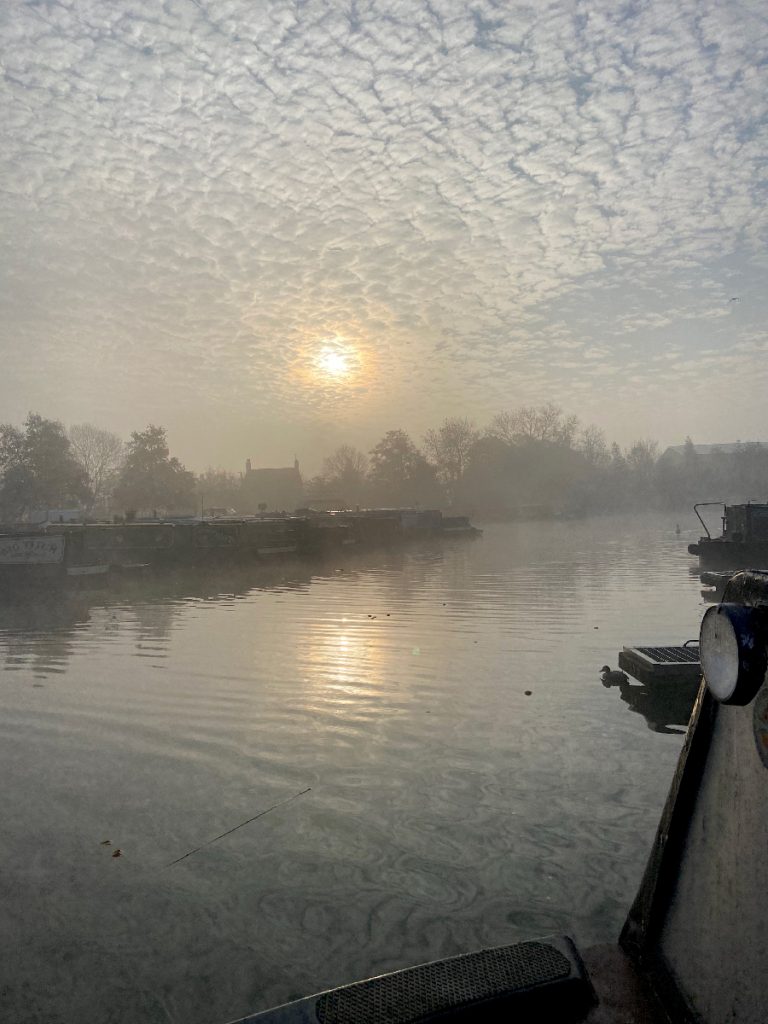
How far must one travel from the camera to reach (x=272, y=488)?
11519 centimetres

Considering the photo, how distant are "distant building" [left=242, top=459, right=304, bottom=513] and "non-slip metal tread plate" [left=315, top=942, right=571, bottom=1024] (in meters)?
101

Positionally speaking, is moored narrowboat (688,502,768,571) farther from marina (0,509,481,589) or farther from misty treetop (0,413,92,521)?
misty treetop (0,413,92,521)

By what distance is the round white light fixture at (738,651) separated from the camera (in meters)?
1.88

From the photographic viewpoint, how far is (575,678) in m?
9.65

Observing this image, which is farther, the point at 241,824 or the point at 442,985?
the point at 241,824

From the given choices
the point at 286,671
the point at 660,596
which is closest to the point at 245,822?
the point at 286,671

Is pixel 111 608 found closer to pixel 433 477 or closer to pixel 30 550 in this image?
pixel 30 550

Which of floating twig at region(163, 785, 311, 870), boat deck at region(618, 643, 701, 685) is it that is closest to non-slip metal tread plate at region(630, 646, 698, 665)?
boat deck at region(618, 643, 701, 685)

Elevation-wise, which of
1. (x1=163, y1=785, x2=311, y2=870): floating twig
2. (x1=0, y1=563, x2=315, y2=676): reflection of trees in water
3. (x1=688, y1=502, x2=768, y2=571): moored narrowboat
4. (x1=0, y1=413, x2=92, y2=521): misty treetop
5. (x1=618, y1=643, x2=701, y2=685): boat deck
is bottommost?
(x1=0, y1=563, x2=315, y2=676): reflection of trees in water

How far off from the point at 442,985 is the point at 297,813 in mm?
2786

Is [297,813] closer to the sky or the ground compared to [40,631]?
closer to the sky

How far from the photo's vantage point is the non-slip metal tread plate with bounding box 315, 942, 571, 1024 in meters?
2.39

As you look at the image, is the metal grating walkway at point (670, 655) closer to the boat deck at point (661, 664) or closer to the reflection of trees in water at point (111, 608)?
the boat deck at point (661, 664)

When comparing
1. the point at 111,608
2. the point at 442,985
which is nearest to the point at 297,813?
the point at 442,985
